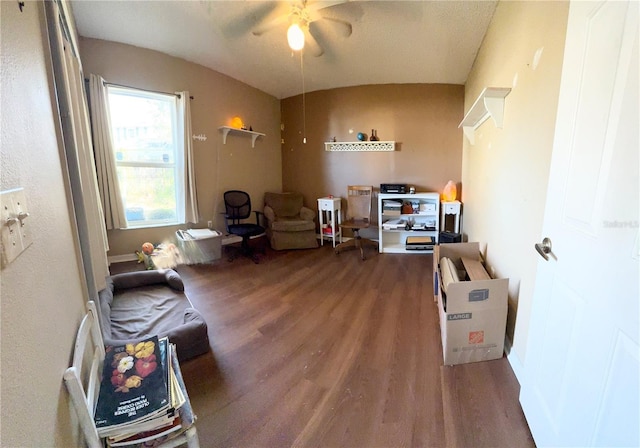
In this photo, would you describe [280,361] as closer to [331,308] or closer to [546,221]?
[331,308]

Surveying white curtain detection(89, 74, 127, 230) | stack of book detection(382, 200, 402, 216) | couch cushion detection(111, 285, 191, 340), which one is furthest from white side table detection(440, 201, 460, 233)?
white curtain detection(89, 74, 127, 230)

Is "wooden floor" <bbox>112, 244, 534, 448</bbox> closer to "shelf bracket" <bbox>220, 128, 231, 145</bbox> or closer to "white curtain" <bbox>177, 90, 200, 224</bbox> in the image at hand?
"white curtain" <bbox>177, 90, 200, 224</bbox>

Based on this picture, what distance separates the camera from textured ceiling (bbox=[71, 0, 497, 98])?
2.44 metres

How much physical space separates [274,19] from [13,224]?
262 centimetres

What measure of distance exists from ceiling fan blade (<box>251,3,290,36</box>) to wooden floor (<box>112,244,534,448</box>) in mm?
2426

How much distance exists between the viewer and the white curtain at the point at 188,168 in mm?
3688

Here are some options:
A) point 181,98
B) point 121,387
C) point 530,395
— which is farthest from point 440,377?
point 181,98

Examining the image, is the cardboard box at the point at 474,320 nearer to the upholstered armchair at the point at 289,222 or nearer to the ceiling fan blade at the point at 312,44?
the ceiling fan blade at the point at 312,44

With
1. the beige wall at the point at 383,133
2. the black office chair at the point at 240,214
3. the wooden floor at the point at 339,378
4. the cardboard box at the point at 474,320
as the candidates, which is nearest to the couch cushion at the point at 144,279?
the wooden floor at the point at 339,378

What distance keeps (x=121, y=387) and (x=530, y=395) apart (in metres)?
1.68

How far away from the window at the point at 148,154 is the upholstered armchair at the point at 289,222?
4.37ft

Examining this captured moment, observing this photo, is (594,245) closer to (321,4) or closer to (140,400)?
(140,400)

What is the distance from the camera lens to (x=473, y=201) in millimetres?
3172

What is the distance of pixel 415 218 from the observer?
4.23m
